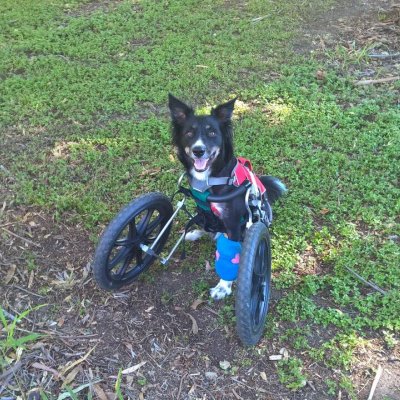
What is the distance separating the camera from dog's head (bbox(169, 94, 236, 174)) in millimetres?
3531

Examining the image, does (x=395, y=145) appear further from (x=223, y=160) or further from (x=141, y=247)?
(x=141, y=247)

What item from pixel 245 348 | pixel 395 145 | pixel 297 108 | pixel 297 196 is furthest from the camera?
pixel 297 108

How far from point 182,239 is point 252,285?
0.99m

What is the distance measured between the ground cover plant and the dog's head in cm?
106

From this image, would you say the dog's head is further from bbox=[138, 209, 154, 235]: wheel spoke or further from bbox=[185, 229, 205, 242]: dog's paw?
bbox=[185, 229, 205, 242]: dog's paw

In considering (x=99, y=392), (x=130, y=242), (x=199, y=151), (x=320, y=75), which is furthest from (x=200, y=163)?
(x=320, y=75)

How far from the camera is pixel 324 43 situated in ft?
24.5

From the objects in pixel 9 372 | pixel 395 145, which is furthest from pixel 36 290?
pixel 395 145

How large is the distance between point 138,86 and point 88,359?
161 inches

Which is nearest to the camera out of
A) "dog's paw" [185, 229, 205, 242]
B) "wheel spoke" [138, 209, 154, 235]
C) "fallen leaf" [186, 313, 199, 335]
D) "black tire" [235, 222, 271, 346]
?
"black tire" [235, 222, 271, 346]

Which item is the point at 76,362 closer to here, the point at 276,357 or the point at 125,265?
the point at 125,265

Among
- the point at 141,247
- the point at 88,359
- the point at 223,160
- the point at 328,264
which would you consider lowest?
the point at 328,264

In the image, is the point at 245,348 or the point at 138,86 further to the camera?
the point at 138,86

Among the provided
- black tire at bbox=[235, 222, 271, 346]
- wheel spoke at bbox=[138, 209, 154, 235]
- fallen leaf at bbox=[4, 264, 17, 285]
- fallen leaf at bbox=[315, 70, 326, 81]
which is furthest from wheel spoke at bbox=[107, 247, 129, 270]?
fallen leaf at bbox=[315, 70, 326, 81]
